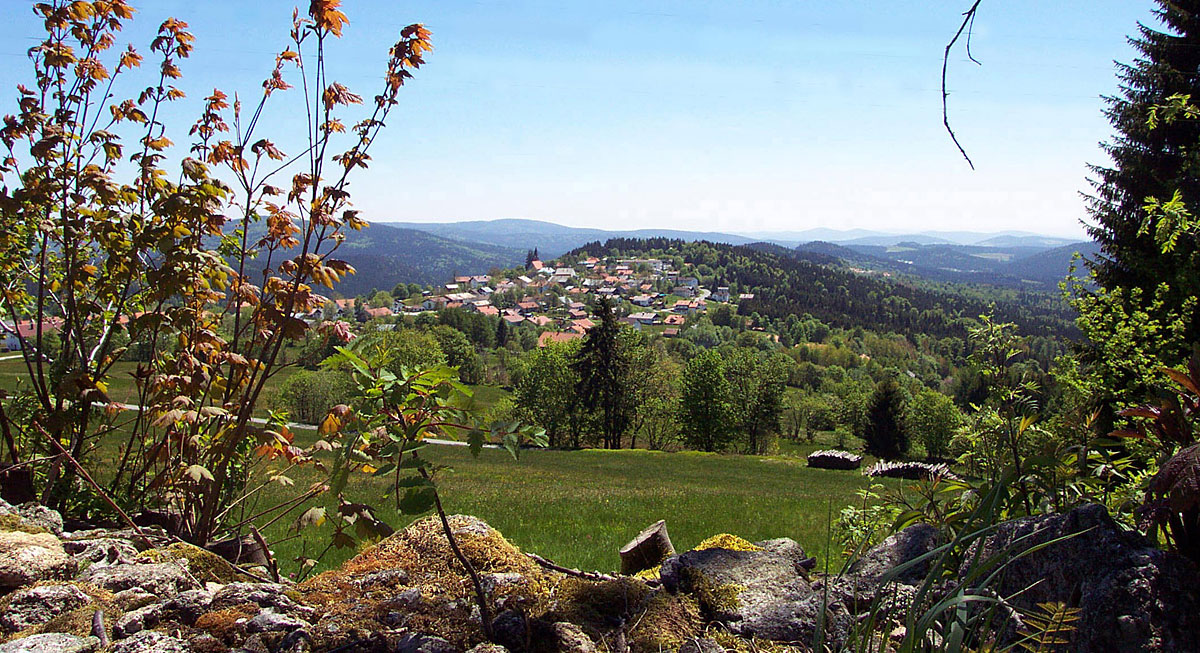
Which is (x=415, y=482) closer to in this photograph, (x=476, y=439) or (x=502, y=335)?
(x=476, y=439)

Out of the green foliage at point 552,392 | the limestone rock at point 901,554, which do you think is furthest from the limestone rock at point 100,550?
the green foliage at point 552,392

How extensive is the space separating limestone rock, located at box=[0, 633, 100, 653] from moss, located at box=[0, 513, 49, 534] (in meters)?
1.07

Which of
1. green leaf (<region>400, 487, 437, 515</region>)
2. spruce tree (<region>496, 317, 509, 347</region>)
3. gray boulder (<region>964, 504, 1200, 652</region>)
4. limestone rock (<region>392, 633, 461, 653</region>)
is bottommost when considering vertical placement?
spruce tree (<region>496, 317, 509, 347</region>)

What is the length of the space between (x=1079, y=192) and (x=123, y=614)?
2454 cm

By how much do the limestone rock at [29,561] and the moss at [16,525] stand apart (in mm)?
221

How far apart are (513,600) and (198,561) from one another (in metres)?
1.38

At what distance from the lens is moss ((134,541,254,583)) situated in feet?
8.68

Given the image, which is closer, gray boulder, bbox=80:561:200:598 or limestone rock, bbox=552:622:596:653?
limestone rock, bbox=552:622:596:653

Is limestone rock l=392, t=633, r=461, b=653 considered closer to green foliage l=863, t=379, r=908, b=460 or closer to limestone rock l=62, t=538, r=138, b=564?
limestone rock l=62, t=538, r=138, b=564

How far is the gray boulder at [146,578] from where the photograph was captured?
2338mm

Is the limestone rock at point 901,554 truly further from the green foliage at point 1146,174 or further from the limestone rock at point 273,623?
the green foliage at point 1146,174

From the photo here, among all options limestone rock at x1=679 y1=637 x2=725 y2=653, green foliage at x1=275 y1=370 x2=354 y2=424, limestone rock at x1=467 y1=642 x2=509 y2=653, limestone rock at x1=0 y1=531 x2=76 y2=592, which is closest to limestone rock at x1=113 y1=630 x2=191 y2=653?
limestone rock at x1=0 y1=531 x2=76 y2=592

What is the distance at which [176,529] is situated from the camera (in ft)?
11.4

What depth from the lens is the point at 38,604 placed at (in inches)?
83.4
